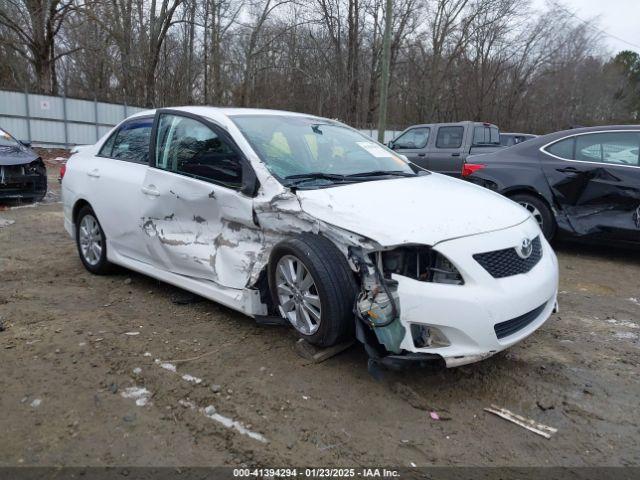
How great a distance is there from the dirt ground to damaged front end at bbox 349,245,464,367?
28 cm

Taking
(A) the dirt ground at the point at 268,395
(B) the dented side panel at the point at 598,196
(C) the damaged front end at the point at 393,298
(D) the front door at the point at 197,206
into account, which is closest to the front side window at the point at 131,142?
(D) the front door at the point at 197,206

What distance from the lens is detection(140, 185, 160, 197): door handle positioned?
4.26 m

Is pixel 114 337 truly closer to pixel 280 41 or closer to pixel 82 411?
pixel 82 411

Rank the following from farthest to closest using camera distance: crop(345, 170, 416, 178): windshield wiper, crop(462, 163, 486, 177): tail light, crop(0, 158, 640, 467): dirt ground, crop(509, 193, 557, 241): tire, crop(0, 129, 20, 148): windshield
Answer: crop(0, 129, 20, 148): windshield → crop(462, 163, 486, 177): tail light → crop(509, 193, 557, 241): tire → crop(345, 170, 416, 178): windshield wiper → crop(0, 158, 640, 467): dirt ground

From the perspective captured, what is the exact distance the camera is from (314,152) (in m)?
4.04

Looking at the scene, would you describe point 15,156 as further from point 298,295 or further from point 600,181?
point 600,181

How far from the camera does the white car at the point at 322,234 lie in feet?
9.49

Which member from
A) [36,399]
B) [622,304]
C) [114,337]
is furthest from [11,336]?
[622,304]

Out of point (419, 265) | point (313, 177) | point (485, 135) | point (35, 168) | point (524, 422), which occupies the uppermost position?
point (485, 135)

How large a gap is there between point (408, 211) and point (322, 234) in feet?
1.77

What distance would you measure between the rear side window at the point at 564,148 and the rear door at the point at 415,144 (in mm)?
5123

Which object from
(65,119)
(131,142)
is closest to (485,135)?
(131,142)

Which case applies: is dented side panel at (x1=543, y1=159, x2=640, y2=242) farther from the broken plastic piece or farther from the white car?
Answer: the broken plastic piece

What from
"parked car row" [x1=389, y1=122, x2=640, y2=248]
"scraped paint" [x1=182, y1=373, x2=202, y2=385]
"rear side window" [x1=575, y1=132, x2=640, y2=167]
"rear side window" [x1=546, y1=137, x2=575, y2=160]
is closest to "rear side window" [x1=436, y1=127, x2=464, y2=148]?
"parked car row" [x1=389, y1=122, x2=640, y2=248]
